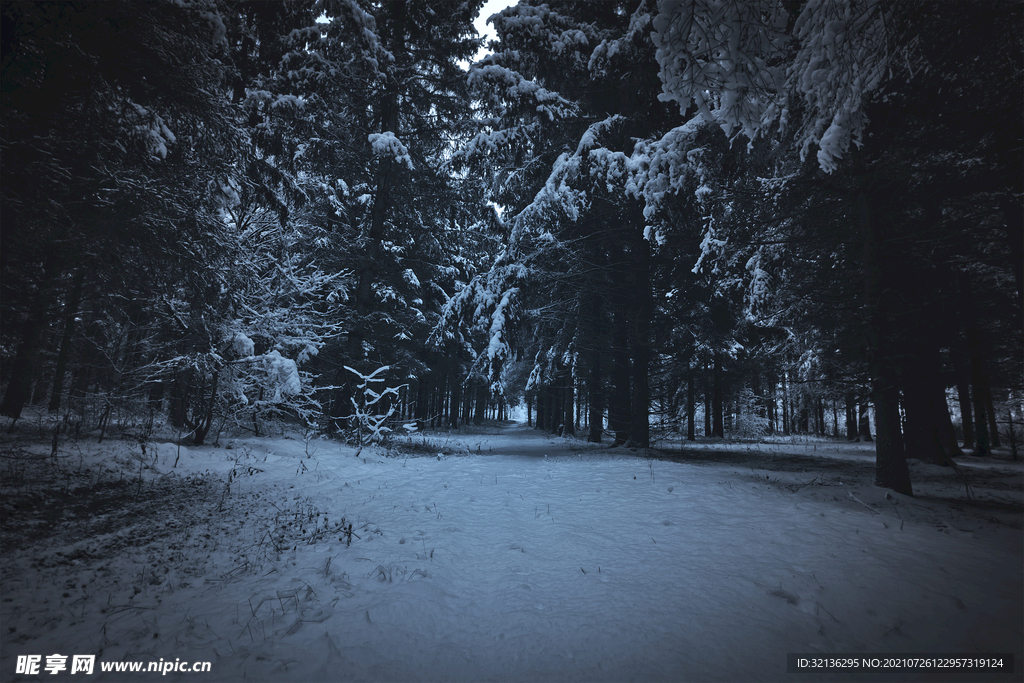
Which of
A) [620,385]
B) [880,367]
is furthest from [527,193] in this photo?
[880,367]

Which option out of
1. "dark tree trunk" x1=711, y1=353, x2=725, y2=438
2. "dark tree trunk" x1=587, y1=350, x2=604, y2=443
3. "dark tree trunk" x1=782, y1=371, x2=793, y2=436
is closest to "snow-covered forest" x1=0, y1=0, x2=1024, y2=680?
"dark tree trunk" x1=587, y1=350, x2=604, y2=443

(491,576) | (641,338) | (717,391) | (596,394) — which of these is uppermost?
(641,338)

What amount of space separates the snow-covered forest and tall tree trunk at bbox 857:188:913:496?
6 cm

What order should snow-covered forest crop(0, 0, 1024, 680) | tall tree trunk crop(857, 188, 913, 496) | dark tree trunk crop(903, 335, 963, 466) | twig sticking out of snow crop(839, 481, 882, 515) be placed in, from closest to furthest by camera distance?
snow-covered forest crop(0, 0, 1024, 680) → twig sticking out of snow crop(839, 481, 882, 515) → tall tree trunk crop(857, 188, 913, 496) → dark tree trunk crop(903, 335, 963, 466)

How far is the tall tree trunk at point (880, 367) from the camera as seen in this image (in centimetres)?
679

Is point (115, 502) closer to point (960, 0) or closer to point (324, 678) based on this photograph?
point (324, 678)

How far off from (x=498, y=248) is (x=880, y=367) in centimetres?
1333

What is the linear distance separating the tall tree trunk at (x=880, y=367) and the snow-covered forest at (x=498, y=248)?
6cm

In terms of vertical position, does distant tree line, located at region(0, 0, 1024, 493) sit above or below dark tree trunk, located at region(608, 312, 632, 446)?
above

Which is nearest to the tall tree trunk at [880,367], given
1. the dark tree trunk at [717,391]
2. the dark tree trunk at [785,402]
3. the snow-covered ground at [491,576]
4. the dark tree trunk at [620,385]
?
the snow-covered ground at [491,576]

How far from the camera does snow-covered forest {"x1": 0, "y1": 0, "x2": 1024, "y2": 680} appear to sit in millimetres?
4035

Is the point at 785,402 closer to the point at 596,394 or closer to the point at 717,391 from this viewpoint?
the point at 717,391

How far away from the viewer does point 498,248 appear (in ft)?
56.1

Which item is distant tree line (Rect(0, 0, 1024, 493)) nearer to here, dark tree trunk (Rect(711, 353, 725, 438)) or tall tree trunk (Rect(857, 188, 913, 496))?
tall tree trunk (Rect(857, 188, 913, 496))
